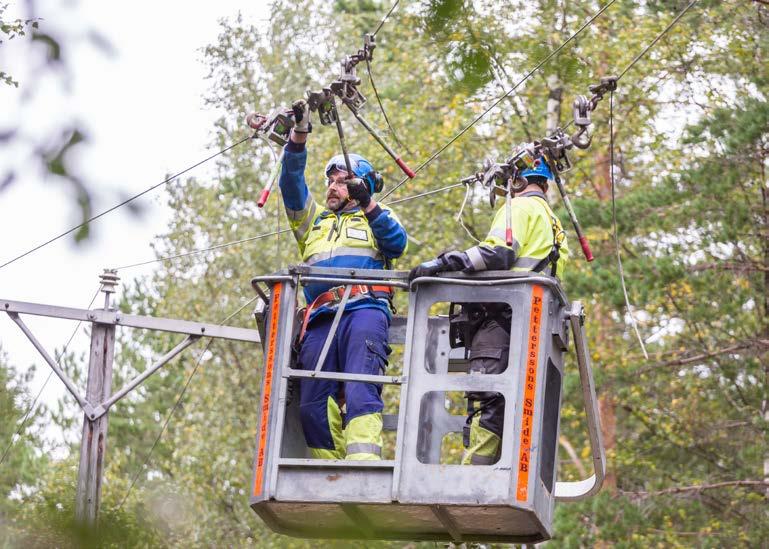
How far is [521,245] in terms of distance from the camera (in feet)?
23.1

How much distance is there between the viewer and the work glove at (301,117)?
7.10 meters

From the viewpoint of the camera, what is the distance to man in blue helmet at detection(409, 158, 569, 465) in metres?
6.89

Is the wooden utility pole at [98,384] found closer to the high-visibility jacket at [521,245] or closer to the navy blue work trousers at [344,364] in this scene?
the navy blue work trousers at [344,364]

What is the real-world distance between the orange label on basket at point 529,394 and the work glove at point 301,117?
1298mm

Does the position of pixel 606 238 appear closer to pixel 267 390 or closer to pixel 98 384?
pixel 98 384

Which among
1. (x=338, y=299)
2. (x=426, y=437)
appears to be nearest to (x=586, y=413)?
(x=426, y=437)

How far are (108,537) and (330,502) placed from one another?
3528 mm

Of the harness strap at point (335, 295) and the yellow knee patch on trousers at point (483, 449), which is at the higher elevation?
the harness strap at point (335, 295)

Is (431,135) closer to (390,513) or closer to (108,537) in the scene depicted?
(390,513)

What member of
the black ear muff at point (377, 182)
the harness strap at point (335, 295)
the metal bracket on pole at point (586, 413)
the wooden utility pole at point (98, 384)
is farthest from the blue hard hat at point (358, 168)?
the wooden utility pole at point (98, 384)

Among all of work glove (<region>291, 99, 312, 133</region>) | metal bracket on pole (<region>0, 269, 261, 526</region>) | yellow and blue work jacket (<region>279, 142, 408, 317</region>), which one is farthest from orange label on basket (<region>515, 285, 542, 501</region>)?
metal bracket on pole (<region>0, 269, 261, 526</region>)

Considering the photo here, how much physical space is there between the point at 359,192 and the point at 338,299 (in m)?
0.57

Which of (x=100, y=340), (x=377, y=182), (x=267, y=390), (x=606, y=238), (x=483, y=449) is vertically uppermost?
(x=606, y=238)

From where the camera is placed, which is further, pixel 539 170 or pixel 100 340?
pixel 100 340
